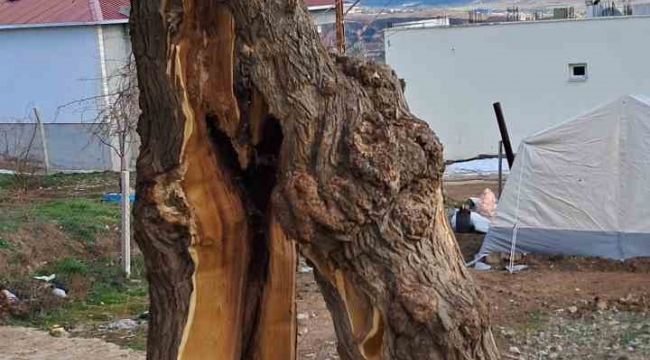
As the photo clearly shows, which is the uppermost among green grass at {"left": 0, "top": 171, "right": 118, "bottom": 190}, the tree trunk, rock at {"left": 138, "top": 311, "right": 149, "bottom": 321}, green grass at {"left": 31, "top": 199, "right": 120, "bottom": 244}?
the tree trunk

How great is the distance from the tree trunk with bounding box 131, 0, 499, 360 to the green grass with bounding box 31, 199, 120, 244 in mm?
7069

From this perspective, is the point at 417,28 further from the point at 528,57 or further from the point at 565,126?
the point at 565,126

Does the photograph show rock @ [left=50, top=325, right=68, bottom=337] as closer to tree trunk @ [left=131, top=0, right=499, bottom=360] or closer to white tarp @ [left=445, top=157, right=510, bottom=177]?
tree trunk @ [left=131, top=0, right=499, bottom=360]

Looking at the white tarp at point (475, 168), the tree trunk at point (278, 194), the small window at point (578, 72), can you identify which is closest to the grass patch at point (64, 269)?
the tree trunk at point (278, 194)

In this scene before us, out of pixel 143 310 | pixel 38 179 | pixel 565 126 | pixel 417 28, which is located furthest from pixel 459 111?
pixel 143 310

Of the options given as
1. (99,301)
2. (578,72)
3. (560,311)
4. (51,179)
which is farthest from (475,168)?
(99,301)

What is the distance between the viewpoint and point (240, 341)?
4562 mm

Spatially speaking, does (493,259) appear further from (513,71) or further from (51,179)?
(513,71)

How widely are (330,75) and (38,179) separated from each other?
52.0 ft

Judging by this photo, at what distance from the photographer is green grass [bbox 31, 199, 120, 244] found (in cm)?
1145

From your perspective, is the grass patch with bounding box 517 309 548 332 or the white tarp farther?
the white tarp

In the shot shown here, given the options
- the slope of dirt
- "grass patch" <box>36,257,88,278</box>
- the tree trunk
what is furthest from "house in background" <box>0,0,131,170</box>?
the tree trunk

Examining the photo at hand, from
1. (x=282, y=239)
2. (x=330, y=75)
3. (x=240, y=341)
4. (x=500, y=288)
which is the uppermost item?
(x=330, y=75)

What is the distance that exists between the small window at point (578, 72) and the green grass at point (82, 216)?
15452 millimetres
